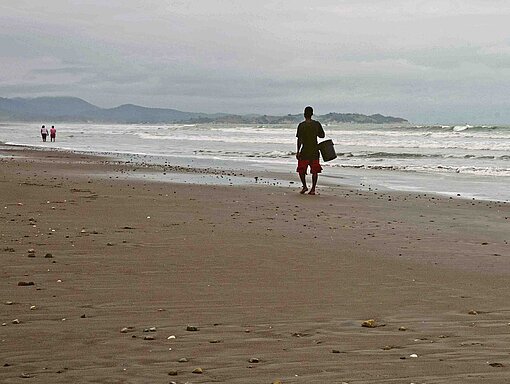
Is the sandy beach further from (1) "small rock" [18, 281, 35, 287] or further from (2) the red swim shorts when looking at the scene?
(2) the red swim shorts

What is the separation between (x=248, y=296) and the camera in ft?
20.4

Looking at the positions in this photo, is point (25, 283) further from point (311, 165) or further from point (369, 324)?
point (311, 165)

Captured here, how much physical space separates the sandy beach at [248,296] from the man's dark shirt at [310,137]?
13.5ft

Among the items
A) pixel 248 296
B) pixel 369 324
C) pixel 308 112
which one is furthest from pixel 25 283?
pixel 308 112

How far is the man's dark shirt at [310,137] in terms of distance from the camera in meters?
16.4

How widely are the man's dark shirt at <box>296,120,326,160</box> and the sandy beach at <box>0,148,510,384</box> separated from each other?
162 inches

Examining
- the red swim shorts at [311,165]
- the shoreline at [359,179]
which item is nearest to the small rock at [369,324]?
the shoreline at [359,179]

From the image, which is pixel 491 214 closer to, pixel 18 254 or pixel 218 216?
pixel 218 216

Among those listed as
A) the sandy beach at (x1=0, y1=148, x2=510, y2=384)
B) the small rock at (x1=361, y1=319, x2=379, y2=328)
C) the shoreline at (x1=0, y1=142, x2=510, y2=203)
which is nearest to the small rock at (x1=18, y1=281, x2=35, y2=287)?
the sandy beach at (x1=0, y1=148, x2=510, y2=384)

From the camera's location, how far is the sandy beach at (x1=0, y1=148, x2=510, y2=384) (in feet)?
14.4

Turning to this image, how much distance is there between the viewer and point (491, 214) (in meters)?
12.9

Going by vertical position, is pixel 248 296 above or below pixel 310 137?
below

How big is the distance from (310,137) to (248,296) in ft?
34.5

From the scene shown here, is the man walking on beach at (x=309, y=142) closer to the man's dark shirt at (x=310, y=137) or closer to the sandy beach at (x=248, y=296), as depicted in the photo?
the man's dark shirt at (x=310, y=137)
